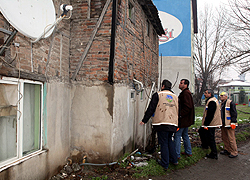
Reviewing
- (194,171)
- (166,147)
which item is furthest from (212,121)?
(166,147)

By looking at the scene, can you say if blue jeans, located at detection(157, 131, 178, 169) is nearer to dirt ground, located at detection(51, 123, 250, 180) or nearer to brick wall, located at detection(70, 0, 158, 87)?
dirt ground, located at detection(51, 123, 250, 180)

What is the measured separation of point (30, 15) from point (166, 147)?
3.84 meters

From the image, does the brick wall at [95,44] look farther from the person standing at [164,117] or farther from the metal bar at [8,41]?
the metal bar at [8,41]

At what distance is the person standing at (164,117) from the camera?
4.77 meters

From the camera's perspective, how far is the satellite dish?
305cm

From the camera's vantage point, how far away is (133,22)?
21.0 feet

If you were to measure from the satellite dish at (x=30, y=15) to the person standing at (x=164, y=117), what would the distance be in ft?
8.95

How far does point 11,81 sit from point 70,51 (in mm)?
1983

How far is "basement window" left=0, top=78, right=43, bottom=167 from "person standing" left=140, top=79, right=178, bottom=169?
2302 mm

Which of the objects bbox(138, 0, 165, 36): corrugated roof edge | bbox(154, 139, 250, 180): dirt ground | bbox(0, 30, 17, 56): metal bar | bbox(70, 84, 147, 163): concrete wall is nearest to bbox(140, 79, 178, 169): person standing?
bbox(154, 139, 250, 180): dirt ground

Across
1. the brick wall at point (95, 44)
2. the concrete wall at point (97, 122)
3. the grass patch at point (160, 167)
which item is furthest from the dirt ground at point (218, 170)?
the brick wall at point (95, 44)

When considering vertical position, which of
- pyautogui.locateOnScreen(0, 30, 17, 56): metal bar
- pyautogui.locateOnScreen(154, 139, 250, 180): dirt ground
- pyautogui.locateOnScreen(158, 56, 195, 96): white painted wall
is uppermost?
pyautogui.locateOnScreen(158, 56, 195, 96): white painted wall

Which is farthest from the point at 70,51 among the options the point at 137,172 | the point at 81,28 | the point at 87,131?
the point at 137,172

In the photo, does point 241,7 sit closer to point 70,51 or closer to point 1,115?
point 70,51
